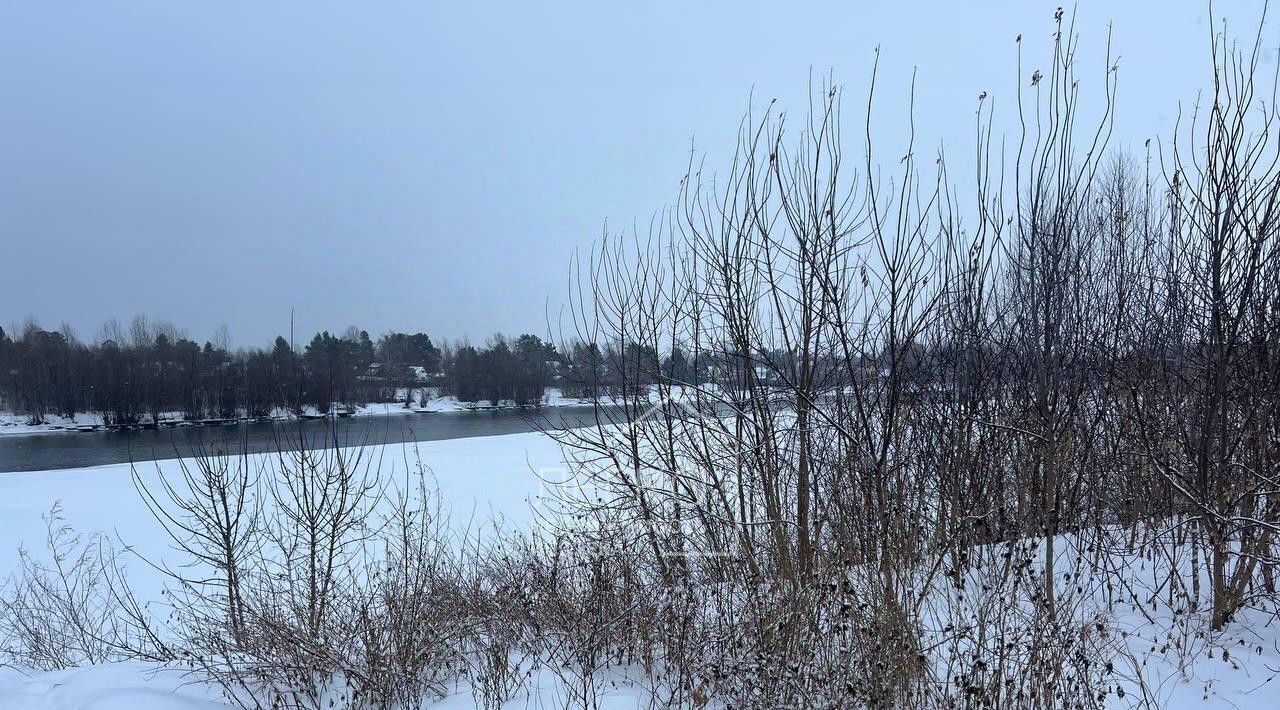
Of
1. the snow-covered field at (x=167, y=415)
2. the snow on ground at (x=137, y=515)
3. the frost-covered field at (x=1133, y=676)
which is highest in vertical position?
the snow-covered field at (x=167, y=415)

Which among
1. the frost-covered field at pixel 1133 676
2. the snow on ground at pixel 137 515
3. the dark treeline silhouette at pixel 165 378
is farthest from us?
the dark treeline silhouette at pixel 165 378

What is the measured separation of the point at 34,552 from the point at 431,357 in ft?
213

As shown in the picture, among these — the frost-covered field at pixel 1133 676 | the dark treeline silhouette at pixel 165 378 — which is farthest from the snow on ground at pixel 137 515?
the dark treeline silhouette at pixel 165 378

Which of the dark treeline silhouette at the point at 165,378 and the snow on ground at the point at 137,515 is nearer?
A: the snow on ground at the point at 137,515

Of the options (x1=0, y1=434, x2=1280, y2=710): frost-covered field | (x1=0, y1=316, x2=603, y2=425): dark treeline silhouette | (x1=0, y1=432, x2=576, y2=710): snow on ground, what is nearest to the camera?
(x1=0, y1=434, x2=1280, y2=710): frost-covered field

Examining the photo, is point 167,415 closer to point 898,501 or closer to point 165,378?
point 165,378

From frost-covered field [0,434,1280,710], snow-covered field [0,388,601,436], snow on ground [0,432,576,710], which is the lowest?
snow on ground [0,432,576,710]

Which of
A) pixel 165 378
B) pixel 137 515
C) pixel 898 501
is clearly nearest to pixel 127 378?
pixel 165 378

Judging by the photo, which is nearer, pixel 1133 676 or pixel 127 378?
pixel 1133 676

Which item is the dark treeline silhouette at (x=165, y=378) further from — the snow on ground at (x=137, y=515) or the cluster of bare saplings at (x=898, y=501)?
the cluster of bare saplings at (x=898, y=501)

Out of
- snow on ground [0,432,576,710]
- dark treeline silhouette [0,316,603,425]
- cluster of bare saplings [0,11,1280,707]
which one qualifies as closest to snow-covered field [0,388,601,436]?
dark treeline silhouette [0,316,603,425]

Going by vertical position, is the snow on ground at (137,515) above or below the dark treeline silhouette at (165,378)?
below

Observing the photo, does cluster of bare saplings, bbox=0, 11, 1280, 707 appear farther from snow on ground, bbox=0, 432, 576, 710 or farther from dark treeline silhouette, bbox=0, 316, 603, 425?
dark treeline silhouette, bbox=0, 316, 603, 425

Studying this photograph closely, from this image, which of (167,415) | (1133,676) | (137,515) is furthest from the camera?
(167,415)
